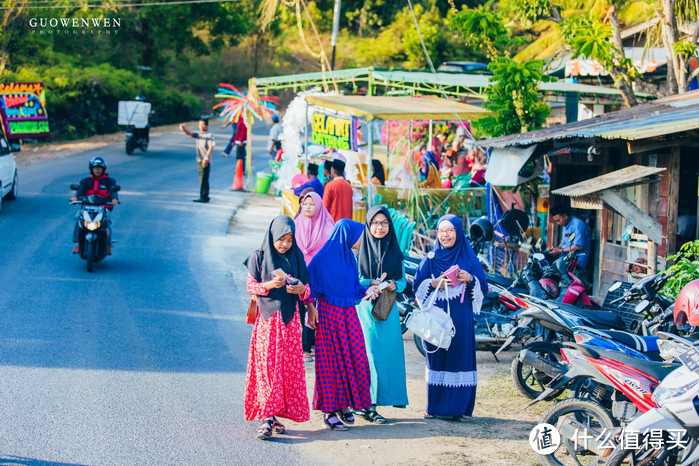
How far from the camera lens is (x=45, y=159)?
21672 mm

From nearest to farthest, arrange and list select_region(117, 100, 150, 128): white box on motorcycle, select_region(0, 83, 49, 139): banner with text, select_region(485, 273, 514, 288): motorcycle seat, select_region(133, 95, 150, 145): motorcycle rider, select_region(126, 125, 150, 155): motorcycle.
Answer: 1. select_region(485, 273, 514, 288): motorcycle seat
2. select_region(0, 83, 49, 139): banner with text
3. select_region(117, 100, 150, 128): white box on motorcycle
4. select_region(126, 125, 150, 155): motorcycle
5. select_region(133, 95, 150, 145): motorcycle rider

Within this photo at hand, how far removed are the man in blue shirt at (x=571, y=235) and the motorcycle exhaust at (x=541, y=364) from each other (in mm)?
→ 3096

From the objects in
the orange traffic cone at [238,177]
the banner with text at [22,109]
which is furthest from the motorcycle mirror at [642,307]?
the banner with text at [22,109]

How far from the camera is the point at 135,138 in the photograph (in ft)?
76.8

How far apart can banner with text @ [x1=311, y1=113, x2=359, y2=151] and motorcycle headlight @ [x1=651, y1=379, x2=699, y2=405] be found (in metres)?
8.41

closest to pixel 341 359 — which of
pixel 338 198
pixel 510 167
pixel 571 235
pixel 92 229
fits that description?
pixel 571 235

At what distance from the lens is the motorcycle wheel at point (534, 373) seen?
6.34m

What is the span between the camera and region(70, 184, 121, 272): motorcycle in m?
10.2

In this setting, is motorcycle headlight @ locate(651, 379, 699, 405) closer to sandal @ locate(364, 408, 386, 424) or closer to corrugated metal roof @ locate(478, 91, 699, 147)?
sandal @ locate(364, 408, 386, 424)

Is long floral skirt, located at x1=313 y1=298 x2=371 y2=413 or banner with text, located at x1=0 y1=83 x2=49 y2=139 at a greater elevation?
banner with text, located at x1=0 y1=83 x2=49 y2=139

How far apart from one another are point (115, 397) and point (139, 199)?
11061mm

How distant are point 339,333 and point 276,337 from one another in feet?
1.88

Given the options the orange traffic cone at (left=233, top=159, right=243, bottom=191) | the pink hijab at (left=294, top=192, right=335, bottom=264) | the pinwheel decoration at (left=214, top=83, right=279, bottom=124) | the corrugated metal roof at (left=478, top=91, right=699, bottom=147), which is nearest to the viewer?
the corrugated metal roof at (left=478, top=91, right=699, bottom=147)

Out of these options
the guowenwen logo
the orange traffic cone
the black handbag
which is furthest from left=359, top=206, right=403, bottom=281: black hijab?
the guowenwen logo
